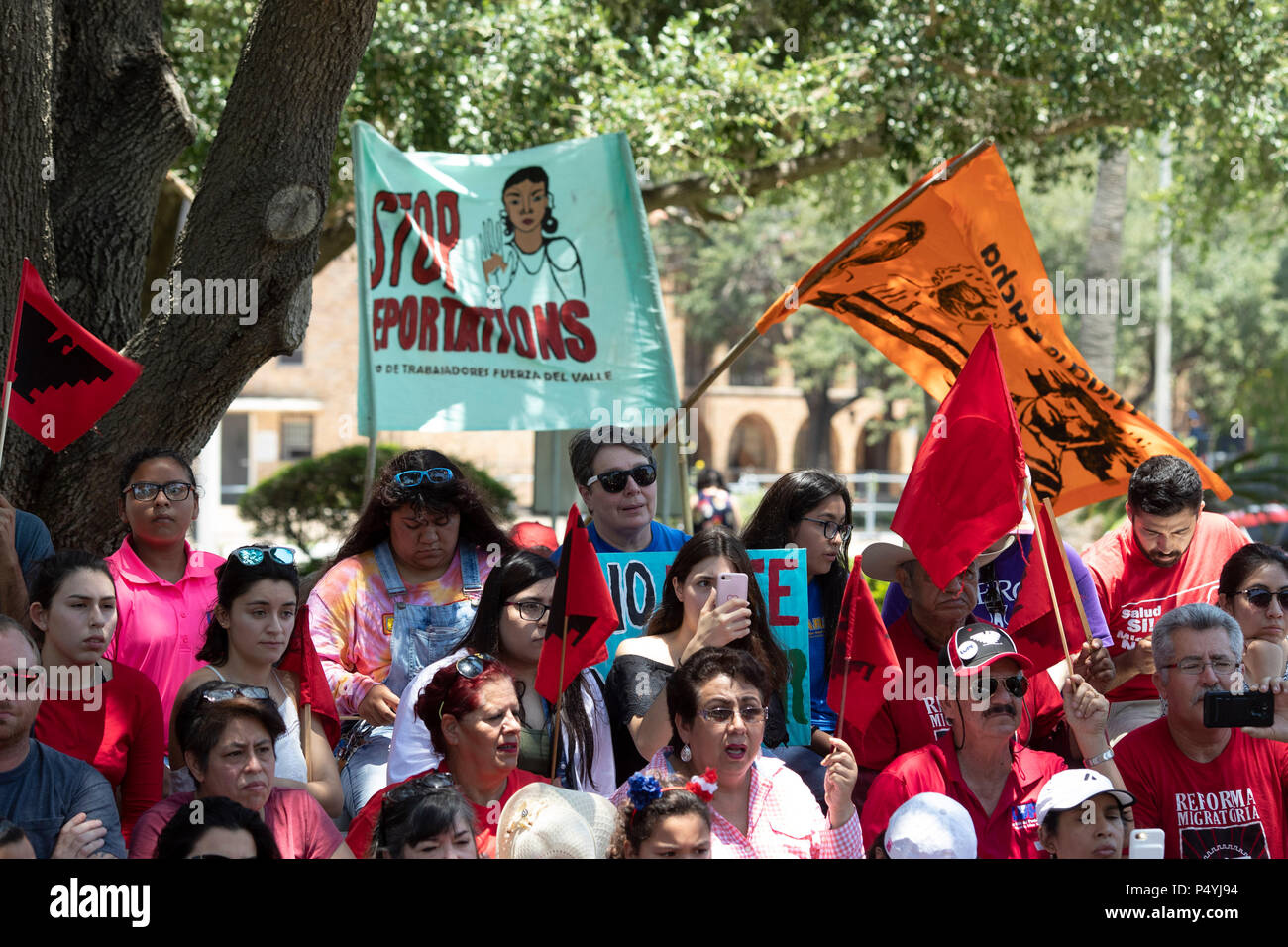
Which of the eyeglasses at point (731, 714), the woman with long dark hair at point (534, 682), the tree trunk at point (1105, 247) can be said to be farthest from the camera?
the tree trunk at point (1105, 247)

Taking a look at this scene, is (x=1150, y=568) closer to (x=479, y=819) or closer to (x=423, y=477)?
(x=423, y=477)

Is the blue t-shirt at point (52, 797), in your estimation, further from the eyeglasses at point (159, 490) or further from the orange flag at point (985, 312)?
the orange flag at point (985, 312)

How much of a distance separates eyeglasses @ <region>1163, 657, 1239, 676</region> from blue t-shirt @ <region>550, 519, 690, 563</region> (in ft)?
6.34

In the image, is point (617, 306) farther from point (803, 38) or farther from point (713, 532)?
point (803, 38)

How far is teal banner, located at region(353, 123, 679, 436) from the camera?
6762mm

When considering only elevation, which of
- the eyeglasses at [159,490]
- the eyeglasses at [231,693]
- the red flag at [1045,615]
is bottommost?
the eyeglasses at [231,693]

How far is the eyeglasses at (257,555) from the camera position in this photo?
434 cm

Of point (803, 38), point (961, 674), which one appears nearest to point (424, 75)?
point (803, 38)

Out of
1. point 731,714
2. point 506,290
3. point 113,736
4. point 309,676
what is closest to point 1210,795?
point 731,714

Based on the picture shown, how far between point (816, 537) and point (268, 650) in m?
1.98

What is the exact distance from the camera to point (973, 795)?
4.11m

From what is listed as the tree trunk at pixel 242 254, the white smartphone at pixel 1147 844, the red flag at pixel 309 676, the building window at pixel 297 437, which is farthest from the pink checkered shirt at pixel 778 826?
the building window at pixel 297 437

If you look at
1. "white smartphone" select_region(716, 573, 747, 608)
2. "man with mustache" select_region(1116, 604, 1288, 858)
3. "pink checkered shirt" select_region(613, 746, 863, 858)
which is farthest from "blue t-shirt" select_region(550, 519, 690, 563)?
"man with mustache" select_region(1116, 604, 1288, 858)

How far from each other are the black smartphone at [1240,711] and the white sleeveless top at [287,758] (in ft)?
8.42
